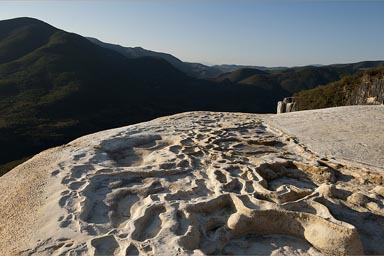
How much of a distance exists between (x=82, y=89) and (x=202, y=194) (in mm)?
53549

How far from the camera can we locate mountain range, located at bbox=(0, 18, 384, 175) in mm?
40594

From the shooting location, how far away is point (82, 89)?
56.1 m

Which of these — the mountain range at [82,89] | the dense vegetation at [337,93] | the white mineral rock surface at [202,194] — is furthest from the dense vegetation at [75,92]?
the white mineral rock surface at [202,194]

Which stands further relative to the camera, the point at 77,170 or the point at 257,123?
the point at 257,123

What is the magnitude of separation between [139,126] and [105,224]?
5.91 meters

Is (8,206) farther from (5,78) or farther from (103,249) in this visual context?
(5,78)

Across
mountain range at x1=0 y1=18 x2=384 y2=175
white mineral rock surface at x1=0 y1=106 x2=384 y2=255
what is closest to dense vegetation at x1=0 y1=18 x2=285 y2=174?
mountain range at x1=0 y1=18 x2=384 y2=175

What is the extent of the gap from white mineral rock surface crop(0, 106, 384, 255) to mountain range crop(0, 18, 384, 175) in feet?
93.8

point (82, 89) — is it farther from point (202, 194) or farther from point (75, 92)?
point (202, 194)

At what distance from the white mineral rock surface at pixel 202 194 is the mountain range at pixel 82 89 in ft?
93.8

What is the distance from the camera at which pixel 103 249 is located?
436cm

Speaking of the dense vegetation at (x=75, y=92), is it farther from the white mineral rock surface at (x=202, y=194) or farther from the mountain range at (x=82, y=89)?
the white mineral rock surface at (x=202, y=194)

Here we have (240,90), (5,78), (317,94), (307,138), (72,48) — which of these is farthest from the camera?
(240,90)

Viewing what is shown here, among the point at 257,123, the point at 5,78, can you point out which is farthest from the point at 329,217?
the point at 5,78
